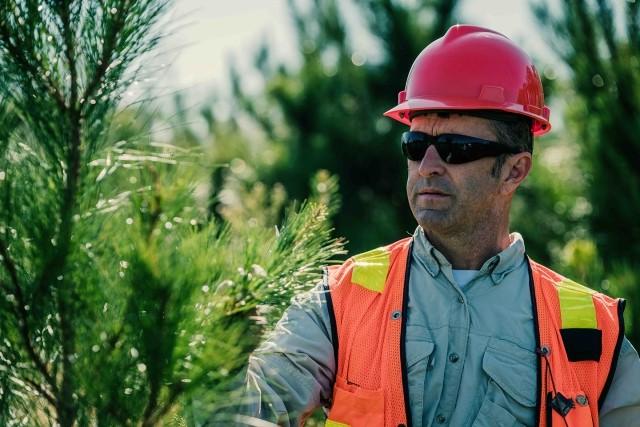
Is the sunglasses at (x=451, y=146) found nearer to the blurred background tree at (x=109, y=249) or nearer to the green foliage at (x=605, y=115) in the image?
the blurred background tree at (x=109, y=249)

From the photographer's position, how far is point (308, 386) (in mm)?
2059

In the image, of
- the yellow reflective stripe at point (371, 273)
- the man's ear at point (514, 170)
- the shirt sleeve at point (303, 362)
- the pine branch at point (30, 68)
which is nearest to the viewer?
the pine branch at point (30, 68)

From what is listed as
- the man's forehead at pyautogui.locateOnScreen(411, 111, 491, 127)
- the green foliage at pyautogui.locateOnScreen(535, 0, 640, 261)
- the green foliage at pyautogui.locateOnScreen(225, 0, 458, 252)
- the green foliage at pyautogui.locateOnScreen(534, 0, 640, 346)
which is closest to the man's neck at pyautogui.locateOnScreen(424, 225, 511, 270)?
the man's forehead at pyautogui.locateOnScreen(411, 111, 491, 127)

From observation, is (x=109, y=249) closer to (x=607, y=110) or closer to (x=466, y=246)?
(x=466, y=246)

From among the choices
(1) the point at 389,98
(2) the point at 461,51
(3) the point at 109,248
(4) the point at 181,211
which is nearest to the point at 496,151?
(2) the point at 461,51

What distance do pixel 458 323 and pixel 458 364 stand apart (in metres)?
0.11

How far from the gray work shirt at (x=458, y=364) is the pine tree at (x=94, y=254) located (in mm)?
598

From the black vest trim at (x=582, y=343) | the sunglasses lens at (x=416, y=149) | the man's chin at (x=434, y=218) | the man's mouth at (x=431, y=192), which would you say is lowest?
the black vest trim at (x=582, y=343)

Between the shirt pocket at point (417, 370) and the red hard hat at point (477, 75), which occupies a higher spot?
the red hard hat at point (477, 75)

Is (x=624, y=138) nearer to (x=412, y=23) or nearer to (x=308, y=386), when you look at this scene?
(x=412, y=23)

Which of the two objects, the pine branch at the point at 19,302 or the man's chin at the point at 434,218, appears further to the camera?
the man's chin at the point at 434,218

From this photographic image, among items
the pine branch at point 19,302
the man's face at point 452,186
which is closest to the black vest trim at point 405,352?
the man's face at point 452,186

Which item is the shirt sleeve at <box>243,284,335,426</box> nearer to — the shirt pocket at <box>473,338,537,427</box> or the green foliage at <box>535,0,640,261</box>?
the shirt pocket at <box>473,338,537,427</box>

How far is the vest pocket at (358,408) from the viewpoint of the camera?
2078 millimetres
